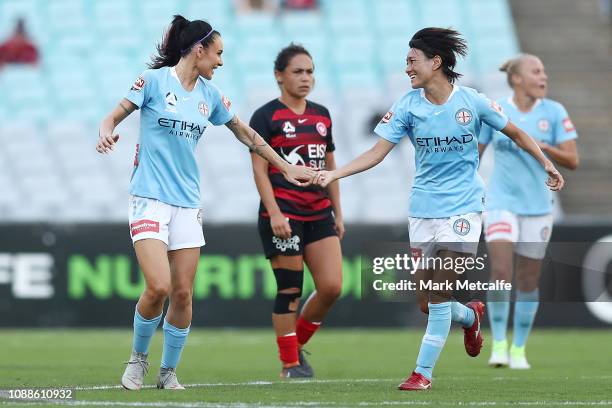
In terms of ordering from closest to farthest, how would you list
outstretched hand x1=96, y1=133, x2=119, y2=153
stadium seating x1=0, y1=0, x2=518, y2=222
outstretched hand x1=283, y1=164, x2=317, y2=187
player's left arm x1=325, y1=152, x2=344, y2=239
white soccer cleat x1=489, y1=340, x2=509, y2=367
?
outstretched hand x1=96, y1=133, x2=119, y2=153, outstretched hand x1=283, y1=164, x2=317, y2=187, player's left arm x1=325, y1=152, x2=344, y2=239, white soccer cleat x1=489, y1=340, x2=509, y2=367, stadium seating x1=0, y1=0, x2=518, y2=222

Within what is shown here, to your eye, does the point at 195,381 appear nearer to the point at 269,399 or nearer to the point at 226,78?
the point at 269,399

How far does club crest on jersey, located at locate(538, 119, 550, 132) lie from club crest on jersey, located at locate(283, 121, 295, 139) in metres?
2.33

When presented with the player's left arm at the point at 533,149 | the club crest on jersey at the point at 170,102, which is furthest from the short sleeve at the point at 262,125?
the player's left arm at the point at 533,149

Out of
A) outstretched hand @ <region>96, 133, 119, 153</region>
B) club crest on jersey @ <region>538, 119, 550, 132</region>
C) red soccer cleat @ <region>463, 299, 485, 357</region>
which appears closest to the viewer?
outstretched hand @ <region>96, 133, 119, 153</region>

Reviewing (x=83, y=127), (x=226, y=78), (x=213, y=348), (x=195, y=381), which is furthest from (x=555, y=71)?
(x=195, y=381)

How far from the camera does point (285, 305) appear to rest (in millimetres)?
9320

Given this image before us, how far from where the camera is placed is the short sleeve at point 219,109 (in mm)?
7961

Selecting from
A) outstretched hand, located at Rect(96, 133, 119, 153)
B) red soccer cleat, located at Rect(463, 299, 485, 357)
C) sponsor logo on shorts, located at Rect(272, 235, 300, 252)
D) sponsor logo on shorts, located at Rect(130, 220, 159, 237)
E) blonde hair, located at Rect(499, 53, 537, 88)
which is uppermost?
blonde hair, located at Rect(499, 53, 537, 88)

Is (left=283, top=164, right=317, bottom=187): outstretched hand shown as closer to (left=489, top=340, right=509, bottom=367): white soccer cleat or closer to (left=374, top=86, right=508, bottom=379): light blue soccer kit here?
(left=374, top=86, right=508, bottom=379): light blue soccer kit

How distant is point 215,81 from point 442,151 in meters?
12.0

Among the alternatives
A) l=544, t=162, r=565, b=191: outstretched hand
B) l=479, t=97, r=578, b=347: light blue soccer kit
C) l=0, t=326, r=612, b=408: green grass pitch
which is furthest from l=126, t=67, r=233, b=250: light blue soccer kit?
l=479, t=97, r=578, b=347: light blue soccer kit

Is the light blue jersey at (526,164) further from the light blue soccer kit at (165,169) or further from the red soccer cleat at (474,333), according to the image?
the light blue soccer kit at (165,169)

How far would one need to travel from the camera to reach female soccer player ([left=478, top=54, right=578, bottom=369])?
33.9ft

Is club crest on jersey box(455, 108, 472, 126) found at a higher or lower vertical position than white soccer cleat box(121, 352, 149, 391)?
higher
